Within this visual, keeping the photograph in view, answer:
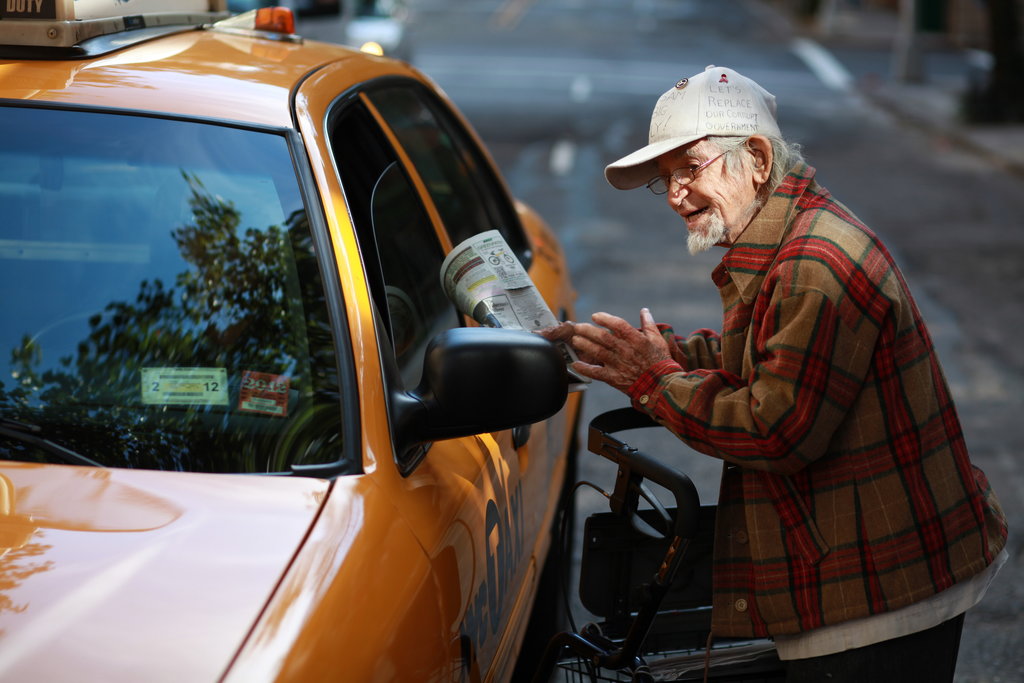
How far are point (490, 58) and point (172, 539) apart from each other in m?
20.9

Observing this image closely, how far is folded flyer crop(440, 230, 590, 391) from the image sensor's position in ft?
8.08

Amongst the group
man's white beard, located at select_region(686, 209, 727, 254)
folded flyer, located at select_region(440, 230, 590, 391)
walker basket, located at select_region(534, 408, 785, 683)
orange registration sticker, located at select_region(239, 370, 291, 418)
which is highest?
man's white beard, located at select_region(686, 209, 727, 254)

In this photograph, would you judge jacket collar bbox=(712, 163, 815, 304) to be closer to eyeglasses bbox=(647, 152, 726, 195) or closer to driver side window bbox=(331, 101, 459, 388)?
eyeglasses bbox=(647, 152, 726, 195)

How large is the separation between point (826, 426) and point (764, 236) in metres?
0.36

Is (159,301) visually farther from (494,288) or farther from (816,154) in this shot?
(816,154)

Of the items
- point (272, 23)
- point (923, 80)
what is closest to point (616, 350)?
point (272, 23)

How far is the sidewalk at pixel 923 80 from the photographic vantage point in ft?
50.8

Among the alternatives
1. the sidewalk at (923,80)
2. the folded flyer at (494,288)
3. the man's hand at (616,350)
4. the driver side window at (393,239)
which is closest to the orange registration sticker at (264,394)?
the driver side window at (393,239)

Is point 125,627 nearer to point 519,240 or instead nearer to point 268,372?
point 268,372

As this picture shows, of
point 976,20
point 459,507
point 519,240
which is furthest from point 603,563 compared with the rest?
point 976,20

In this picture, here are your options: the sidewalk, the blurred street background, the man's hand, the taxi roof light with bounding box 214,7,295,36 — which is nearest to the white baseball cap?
the man's hand

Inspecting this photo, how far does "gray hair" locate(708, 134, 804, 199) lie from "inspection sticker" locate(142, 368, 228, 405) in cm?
97

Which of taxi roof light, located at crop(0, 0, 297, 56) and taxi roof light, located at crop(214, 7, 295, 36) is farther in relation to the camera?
taxi roof light, located at crop(214, 7, 295, 36)

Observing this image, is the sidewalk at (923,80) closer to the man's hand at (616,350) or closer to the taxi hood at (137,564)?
the man's hand at (616,350)
